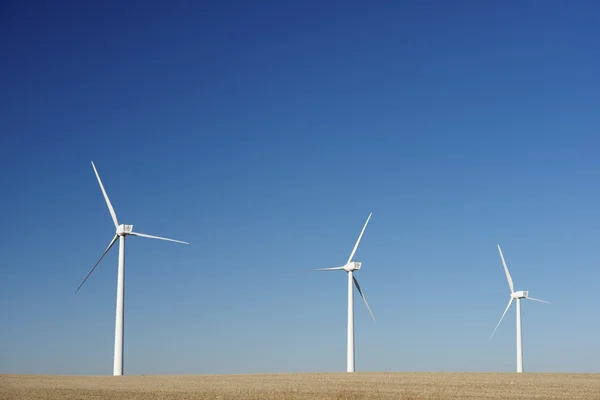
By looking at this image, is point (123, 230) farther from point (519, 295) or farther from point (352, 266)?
point (519, 295)

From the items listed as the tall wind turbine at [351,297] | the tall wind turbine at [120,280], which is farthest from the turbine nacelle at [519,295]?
the tall wind turbine at [120,280]

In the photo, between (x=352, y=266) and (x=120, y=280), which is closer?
(x=120, y=280)

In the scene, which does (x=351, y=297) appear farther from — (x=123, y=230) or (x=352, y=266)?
(x=123, y=230)

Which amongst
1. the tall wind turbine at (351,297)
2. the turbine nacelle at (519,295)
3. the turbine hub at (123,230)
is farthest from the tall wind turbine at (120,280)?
the turbine nacelle at (519,295)

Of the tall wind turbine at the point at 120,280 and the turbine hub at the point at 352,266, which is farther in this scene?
the turbine hub at the point at 352,266

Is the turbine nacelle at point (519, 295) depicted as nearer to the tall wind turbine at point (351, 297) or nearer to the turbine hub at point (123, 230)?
the tall wind turbine at point (351, 297)

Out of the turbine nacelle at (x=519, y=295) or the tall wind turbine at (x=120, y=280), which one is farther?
the turbine nacelle at (x=519, y=295)

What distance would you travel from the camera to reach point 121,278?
86125 millimetres

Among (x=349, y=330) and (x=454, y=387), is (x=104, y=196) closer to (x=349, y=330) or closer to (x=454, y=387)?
(x=349, y=330)

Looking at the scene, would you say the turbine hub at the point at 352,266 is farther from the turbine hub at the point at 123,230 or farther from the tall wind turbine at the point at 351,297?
the turbine hub at the point at 123,230

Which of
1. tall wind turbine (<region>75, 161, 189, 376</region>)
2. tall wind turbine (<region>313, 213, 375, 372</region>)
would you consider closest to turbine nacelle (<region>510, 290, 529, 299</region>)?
tall wind turbine (<region>313, 213, 375, 372</region>)

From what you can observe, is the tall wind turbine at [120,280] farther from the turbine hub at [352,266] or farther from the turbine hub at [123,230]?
the turbine hub at [352,266]

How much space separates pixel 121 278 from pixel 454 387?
4203cm

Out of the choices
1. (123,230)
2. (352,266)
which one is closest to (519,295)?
(352,266)
